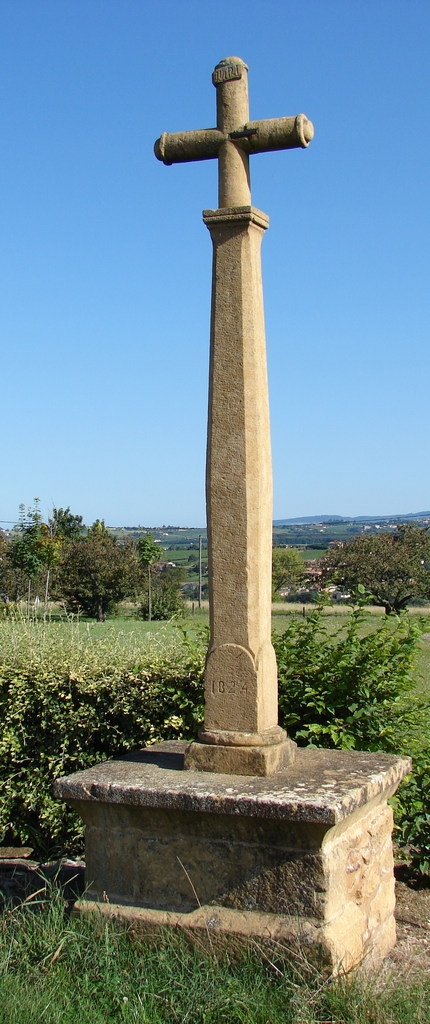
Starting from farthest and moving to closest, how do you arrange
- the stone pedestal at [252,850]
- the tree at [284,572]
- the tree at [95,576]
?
the tree at [284,572]
the tree at [95,576]
the stone pedestal at [252,850]

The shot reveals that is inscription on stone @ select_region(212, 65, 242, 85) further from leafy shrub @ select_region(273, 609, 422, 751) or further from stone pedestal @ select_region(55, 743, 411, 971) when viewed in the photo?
stone pedestal @ select_region(55, 743, 411, 971)

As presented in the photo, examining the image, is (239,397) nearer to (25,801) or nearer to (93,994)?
(93,994)

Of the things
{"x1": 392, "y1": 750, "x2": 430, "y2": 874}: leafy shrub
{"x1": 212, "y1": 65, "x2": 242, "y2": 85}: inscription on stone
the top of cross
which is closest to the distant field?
{"x1": 392, "y1": 750, "x2": 430, "y2": 874}: leafy shrub

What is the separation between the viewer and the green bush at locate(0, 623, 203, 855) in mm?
6211

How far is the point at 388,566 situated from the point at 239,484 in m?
38.7

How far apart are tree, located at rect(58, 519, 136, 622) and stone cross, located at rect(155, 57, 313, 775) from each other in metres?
30.3

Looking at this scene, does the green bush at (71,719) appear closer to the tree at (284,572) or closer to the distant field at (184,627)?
the distant field at (184,627)

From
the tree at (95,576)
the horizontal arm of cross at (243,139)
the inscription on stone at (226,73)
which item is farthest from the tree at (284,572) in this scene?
the inscription on stone at (226,73)

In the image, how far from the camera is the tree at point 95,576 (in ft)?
114

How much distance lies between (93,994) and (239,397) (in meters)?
2.56

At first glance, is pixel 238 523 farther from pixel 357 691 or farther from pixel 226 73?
pixel 226 73

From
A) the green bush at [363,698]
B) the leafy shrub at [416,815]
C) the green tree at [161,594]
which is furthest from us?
the green tree at [161,594]

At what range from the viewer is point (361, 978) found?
3.70m

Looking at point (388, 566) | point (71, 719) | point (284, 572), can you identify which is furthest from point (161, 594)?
point (71, 719)
